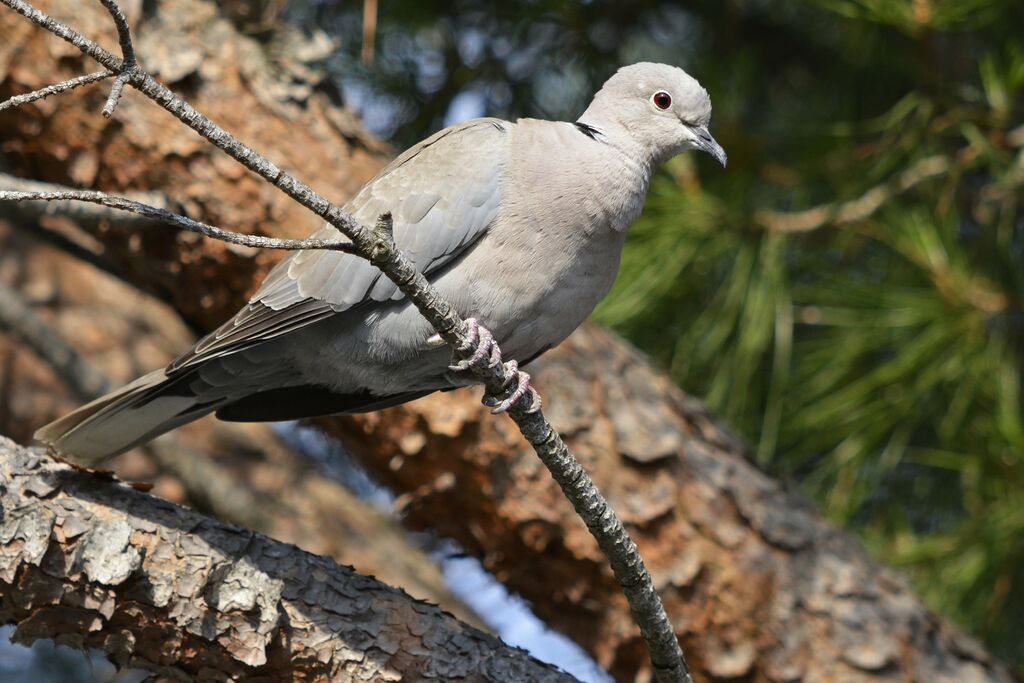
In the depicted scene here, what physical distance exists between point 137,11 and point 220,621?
1.69 m

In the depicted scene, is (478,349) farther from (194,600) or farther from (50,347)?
(50,347)

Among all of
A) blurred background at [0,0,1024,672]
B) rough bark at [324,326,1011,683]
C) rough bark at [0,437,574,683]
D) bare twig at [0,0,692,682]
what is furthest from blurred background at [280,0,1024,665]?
rough bark at [0,437,574,683]

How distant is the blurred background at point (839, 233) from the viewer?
3.16 metres

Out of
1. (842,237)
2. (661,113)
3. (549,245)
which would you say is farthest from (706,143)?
(842,237)

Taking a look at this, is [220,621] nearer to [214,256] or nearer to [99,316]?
[214,256]

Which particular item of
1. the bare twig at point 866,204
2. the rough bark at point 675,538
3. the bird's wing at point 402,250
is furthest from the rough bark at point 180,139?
the bare twig at point 866,204

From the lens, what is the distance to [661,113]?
236 centimetres

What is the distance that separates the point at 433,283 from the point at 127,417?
625 mm

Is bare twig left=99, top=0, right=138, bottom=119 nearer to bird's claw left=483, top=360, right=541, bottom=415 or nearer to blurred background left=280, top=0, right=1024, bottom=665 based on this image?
bird's claw left=483, top=360, right=541, bottom=415

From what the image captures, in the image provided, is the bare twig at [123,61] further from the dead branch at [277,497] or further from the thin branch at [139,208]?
the dead branch at [277,497]

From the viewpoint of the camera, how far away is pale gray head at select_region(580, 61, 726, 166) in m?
2.34

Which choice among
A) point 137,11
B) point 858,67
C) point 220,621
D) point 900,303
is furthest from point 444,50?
point 220,621

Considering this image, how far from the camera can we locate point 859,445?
3295 millimetres

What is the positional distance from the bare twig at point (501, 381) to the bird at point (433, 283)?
0.21 metres
